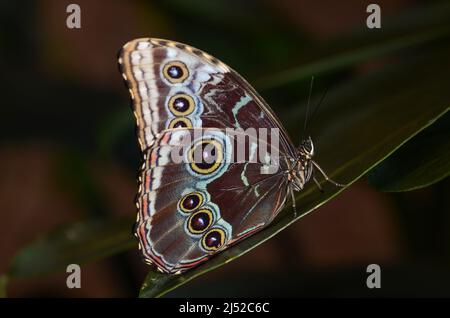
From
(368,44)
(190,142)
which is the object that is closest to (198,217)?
(190,142)

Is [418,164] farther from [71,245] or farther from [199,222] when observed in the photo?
[71,245]

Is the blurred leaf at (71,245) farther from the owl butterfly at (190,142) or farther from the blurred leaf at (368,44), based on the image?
the blurred leaf at (368,44)

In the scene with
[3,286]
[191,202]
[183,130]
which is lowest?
[3,286]

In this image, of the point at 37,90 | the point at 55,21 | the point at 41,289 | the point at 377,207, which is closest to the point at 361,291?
the point at 37,90

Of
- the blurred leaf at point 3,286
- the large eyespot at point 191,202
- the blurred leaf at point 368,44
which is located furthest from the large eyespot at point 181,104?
the blurred leaf at point 3,286

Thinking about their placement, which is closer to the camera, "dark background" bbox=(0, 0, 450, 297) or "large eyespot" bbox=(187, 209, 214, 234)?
"large eyespot" bbox=(187, 209, 214, 234)

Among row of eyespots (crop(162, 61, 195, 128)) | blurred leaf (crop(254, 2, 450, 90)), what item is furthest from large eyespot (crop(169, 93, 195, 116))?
blurred leaf (crop(254, 2, 450, 90))

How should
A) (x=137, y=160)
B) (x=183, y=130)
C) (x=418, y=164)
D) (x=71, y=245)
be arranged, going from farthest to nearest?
(x=137, y=160) → (x=71, y=245) → (x=183, y=130) → (x=418, y=164)

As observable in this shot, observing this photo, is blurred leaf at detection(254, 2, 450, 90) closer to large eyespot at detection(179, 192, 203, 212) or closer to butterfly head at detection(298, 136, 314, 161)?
butterfly head at detection(298, 136, 314, 161)
